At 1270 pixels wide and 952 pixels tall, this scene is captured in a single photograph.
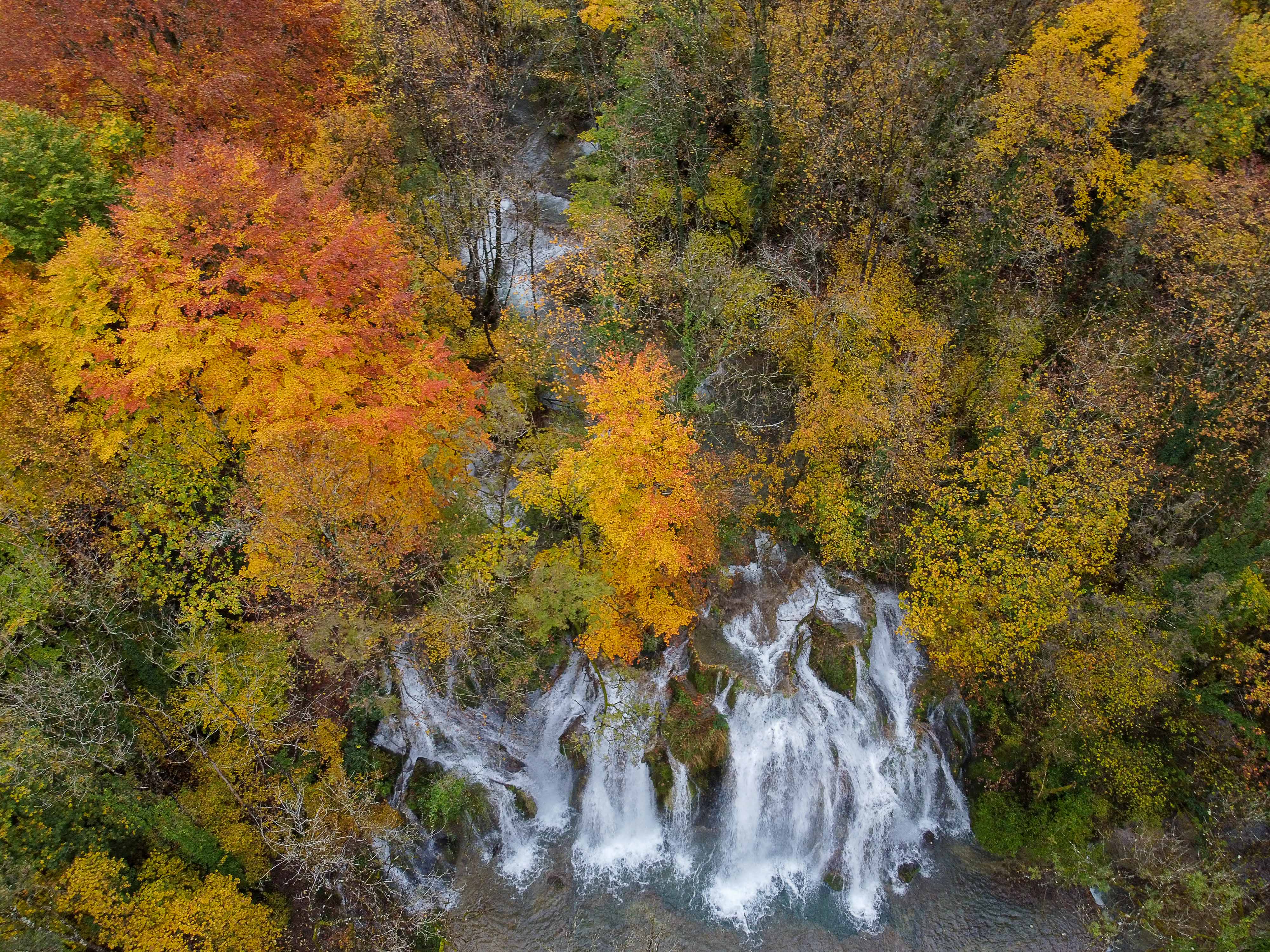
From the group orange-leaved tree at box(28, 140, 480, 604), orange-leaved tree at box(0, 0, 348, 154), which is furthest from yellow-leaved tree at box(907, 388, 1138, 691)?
orange-leaved tree at box(0, 0, 348, 154)

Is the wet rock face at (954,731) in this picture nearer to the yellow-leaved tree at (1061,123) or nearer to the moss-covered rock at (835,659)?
the moss-covered rock at (835,659)

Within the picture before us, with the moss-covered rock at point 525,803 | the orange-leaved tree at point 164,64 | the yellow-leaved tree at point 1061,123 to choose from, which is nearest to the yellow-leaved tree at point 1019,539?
the yellow-leaved tree at point 1061,123

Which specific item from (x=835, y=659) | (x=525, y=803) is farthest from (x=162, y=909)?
(x=835, y=659)

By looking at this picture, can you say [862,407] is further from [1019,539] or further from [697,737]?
[697,737]

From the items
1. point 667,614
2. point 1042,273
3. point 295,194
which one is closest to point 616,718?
point 667,614

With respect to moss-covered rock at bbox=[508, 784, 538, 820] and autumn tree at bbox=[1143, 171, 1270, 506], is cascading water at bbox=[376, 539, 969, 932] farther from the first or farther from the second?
autumn tree at bbox=[1143, 171, 1270, 506]

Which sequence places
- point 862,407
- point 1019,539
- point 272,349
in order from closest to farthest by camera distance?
point 272,349
point 1019,539
point 862,407
